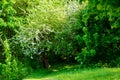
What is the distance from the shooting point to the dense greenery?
3203cm

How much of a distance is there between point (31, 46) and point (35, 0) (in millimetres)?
5299

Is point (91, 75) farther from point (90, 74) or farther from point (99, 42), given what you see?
point (99, 42)

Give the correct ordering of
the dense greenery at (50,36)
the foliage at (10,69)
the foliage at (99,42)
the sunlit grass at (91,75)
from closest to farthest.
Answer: the sunlit grass at (91,75) < the foliage at (99,42) < the dense greenery at (50,36) < the foliage at (10,69)

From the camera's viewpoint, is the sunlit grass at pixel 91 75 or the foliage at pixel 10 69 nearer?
the sunlit grass at pixel 91 75

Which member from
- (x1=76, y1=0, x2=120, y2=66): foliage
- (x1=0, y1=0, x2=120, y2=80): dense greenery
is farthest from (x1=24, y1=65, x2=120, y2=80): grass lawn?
(x1=76, y1=0, x2=120, y2=66): foliage

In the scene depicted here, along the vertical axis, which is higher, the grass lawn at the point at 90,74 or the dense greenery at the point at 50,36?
the dense greenery at the point at 50,36

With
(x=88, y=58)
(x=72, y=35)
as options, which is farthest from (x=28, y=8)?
(x=88, y=58)

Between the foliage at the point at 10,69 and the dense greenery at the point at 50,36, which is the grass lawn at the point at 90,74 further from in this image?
the dense greenery at the point at 50,36

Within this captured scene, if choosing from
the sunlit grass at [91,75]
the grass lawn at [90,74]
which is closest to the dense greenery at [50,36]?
the grass lawn at [90,74]

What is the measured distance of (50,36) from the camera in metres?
36.7

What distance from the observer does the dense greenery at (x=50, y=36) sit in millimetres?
32031

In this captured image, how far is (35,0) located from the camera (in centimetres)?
3812

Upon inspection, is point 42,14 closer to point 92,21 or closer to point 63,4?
point 63,4

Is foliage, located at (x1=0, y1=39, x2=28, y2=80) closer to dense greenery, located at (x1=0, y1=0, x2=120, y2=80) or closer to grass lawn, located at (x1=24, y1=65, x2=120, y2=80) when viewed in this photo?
dense greenery, located at (x1=0, y1=0, x2=120, y2=80)
